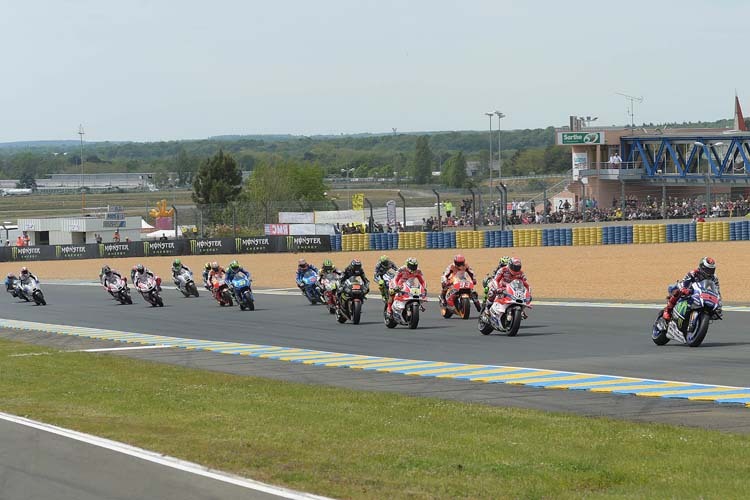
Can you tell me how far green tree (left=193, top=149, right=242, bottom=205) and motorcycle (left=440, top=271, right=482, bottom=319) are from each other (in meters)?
101

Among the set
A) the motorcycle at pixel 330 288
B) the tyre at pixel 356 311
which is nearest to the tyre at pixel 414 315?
the tyre at pixel 356 311

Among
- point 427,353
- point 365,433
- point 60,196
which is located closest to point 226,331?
point 427,353

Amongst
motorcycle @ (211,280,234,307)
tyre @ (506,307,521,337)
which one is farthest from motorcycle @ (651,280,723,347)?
motorcycle @ (211,280,234,307)

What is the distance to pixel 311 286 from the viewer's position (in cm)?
3438

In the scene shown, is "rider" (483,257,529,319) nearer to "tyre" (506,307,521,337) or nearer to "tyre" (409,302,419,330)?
"tyre" (506,307,521,337)

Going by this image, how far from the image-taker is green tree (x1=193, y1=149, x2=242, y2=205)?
127m

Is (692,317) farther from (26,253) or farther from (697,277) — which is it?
(26,253)

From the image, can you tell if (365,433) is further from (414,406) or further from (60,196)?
(60,196)

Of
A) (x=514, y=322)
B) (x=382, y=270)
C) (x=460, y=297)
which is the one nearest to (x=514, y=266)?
(x=514, y=322)

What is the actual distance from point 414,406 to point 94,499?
18.2ft

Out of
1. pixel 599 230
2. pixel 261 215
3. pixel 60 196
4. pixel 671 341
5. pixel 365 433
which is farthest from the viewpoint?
pixel 60 196

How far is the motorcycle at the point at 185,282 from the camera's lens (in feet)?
132

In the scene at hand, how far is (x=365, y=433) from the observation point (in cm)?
1109

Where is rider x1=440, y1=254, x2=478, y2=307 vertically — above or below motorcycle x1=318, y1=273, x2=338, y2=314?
above
